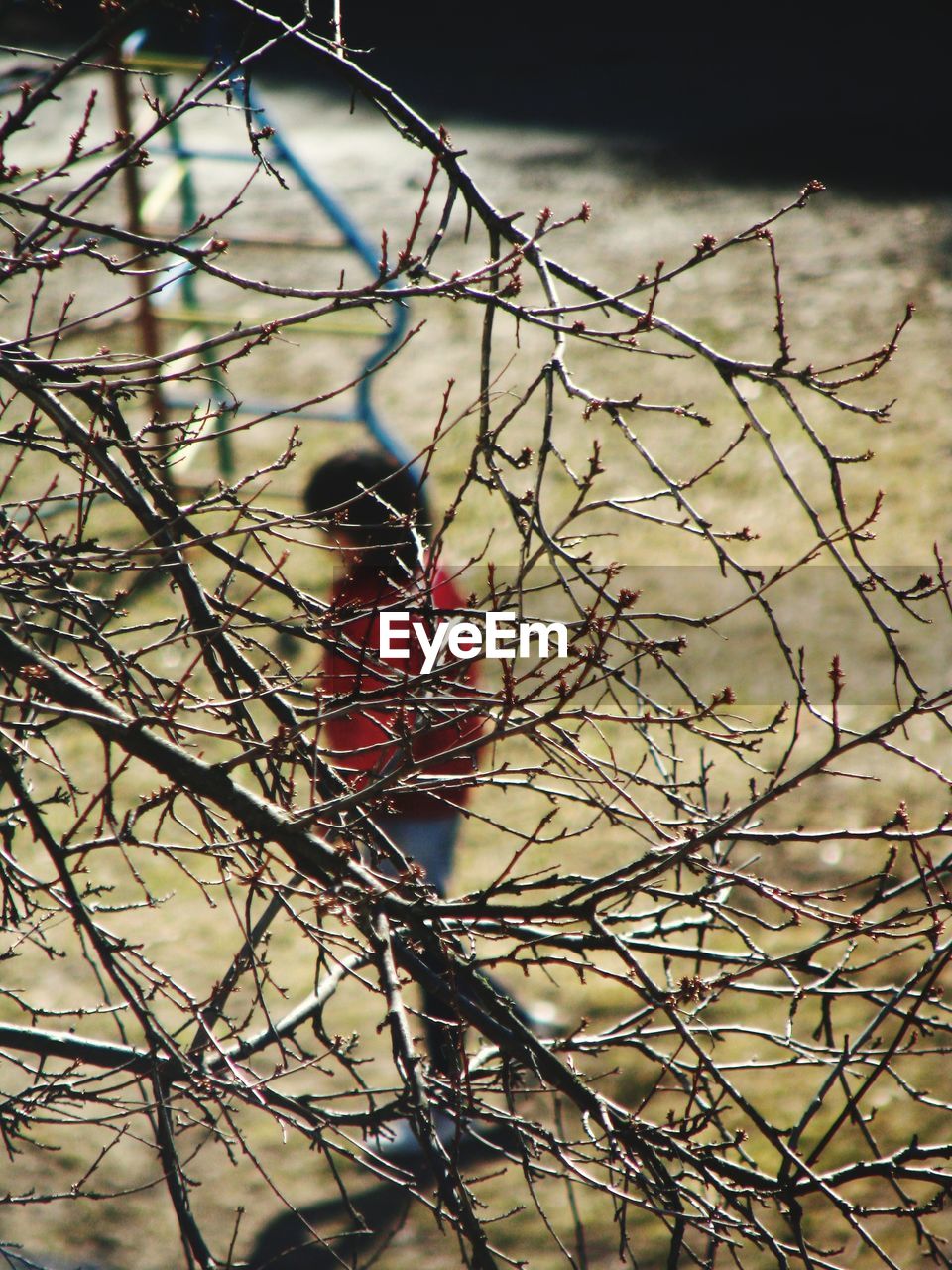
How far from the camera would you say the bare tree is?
7.27 feet

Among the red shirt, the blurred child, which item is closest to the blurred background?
the blurred child

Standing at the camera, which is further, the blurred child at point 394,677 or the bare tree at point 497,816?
the blurred child at point 394,677

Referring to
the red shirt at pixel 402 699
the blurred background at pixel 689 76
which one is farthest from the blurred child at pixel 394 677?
the blurred background at pixel 689 76

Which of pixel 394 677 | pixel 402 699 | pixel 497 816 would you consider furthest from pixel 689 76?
pixel 402 699

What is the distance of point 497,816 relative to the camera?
6941 millimetres

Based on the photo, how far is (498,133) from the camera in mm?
17375

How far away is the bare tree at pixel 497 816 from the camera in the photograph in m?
2.22

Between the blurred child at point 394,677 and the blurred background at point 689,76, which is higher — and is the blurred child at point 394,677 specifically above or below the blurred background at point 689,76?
below

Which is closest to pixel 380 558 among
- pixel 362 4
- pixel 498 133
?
pixel 498 133

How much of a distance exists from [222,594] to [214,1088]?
0.84 metres

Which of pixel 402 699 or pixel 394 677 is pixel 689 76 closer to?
pixel 394 677

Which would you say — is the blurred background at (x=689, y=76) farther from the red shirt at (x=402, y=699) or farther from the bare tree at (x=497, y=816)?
the red shirt at (x=402, y=699)

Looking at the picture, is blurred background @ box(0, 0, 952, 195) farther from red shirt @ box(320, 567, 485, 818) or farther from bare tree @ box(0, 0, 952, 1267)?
red shirt @ box(320, 567, 485, 818)

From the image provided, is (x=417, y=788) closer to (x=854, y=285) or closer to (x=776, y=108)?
(x=854, y=285)
